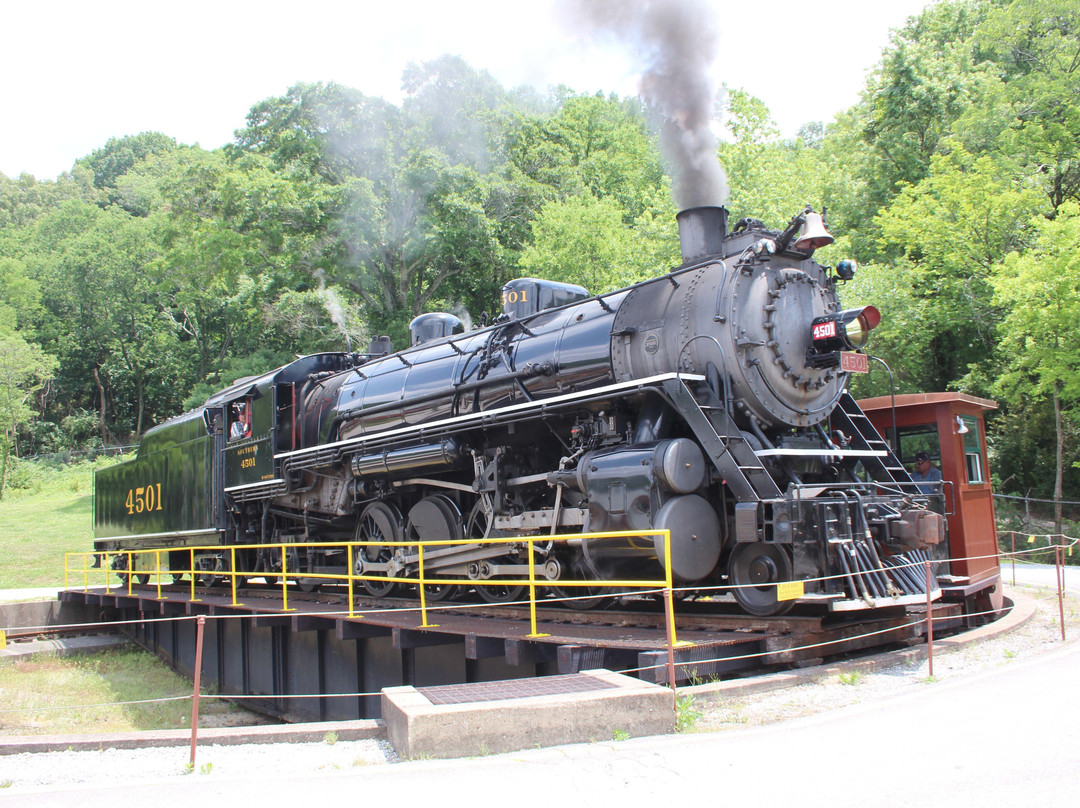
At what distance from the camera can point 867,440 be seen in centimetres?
896

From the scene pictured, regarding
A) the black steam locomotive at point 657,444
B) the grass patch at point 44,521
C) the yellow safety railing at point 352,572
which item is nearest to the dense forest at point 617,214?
the grass patch at point 44,521

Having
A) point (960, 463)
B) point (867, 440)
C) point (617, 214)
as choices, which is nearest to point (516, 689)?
point (867, 440)

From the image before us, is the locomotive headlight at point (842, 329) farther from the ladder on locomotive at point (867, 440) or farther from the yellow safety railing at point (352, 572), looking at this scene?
the yellow safety railing at point (352, 572)

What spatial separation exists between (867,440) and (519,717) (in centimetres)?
586

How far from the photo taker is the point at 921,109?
29828 mm

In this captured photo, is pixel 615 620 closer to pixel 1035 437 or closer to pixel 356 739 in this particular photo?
pixel 356 739

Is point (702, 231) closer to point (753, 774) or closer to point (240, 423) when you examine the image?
point (753, 774)

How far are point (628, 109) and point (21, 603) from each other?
3829 centimetres

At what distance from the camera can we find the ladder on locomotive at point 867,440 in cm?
856

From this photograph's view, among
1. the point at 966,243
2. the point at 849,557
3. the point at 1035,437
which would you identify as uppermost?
the point at 966,243

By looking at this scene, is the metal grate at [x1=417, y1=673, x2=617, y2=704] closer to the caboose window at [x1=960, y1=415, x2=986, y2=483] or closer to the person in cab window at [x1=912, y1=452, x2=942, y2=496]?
the person in cab window at [x1=912, y1=452, x2=942, y2=496]

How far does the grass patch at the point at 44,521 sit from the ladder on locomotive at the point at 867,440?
24.4 m

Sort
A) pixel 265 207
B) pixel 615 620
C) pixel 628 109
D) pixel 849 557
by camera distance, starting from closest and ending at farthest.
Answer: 1. pixel 849 557
2. pixel 615 620
3. pixel 265 207
4. pixel 628 109

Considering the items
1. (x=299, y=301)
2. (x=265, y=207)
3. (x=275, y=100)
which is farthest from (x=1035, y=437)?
(x=275, y=100)
